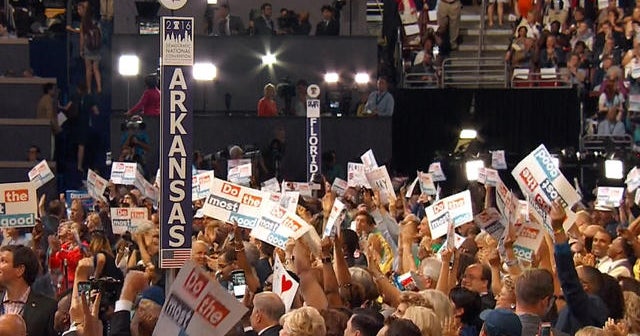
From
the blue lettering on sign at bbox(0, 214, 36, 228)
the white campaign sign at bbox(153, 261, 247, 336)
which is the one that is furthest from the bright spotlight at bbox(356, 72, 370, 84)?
the white campaign sign at bbox(153, 261, 247, 336)

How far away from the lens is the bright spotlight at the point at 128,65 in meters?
30.4

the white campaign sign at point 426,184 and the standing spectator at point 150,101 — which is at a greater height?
the standing spectator at point 150,101

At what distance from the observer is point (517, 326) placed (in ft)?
30.7

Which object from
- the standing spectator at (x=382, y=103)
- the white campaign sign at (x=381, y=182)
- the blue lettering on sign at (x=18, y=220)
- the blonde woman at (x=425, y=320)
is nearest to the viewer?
the blonde woman at (x=425, y=320)

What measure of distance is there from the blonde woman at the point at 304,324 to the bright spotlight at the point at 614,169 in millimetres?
15947

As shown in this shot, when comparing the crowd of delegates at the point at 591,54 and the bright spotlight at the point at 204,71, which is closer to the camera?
the crowd of delegates at the point at 591,54

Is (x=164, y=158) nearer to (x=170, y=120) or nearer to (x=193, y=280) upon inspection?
(x=170, y=120)

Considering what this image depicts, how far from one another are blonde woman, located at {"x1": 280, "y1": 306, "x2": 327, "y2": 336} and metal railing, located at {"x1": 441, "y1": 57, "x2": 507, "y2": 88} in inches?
860

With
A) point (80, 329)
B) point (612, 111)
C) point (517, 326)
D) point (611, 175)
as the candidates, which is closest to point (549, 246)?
point (517, 326)

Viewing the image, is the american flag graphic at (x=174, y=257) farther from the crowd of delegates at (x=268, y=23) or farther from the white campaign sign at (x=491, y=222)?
the crowd of delegates at (x=268, y=23)

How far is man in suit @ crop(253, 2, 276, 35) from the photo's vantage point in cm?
3111

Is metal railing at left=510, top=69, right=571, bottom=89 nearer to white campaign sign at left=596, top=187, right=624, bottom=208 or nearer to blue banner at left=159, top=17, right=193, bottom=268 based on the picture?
white campaign sign at left=596, top=187, right=624, bottom=208

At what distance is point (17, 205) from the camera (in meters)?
17.4

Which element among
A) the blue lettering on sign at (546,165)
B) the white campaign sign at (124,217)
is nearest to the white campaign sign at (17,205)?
the white campaign sign at (124,217)
